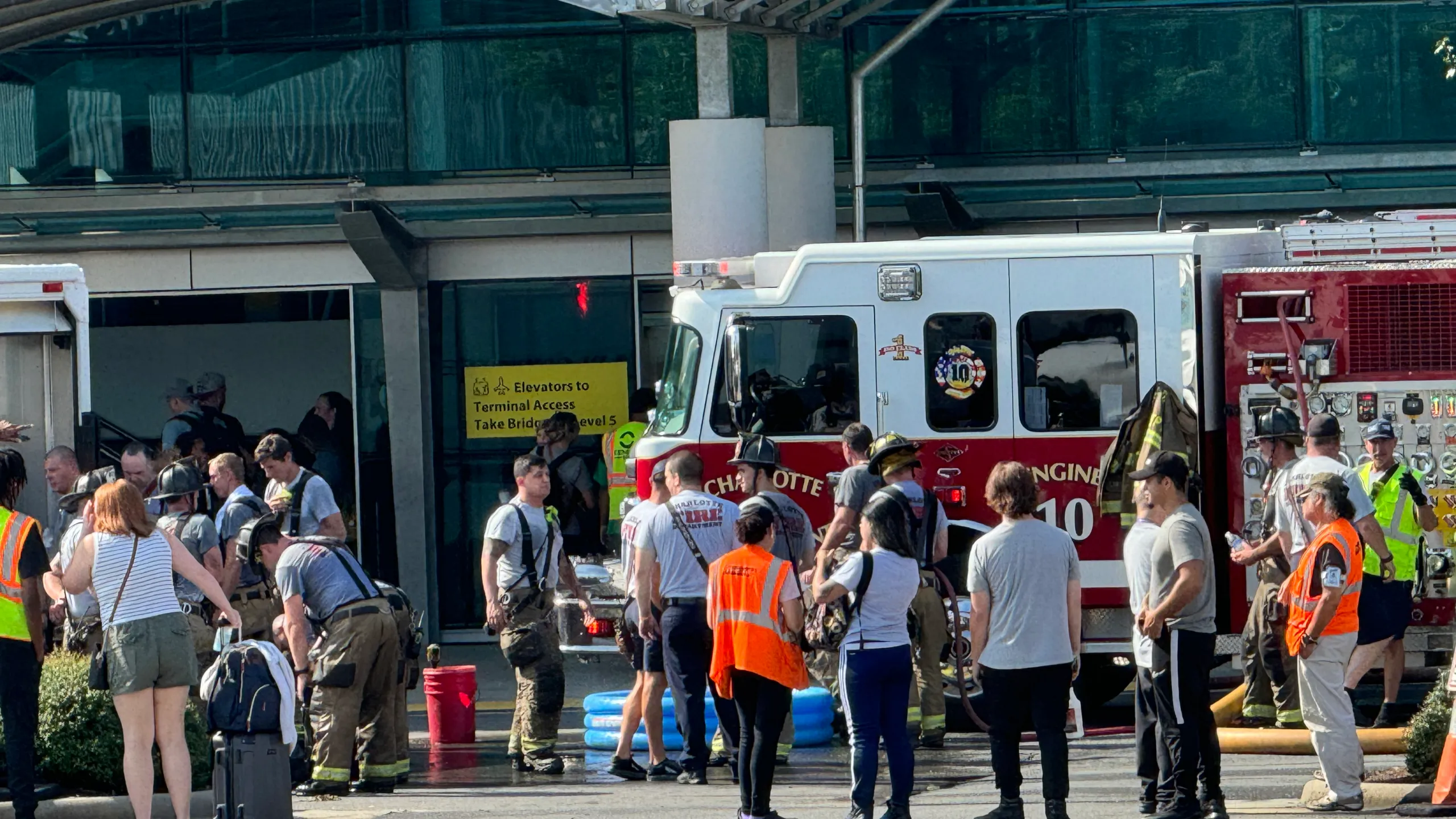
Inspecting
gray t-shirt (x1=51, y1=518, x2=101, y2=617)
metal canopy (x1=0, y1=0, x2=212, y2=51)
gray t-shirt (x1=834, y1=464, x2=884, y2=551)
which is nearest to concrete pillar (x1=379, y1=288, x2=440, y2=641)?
metal canopy (x1=0, y1=0, x2=212, y2=51)

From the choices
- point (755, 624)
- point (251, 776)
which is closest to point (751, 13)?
point (755, 624)

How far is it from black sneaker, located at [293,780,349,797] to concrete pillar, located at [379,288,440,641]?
6556 mm

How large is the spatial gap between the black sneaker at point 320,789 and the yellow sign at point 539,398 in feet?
23.1

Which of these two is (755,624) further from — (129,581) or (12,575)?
(12,575)

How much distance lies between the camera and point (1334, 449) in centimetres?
1090

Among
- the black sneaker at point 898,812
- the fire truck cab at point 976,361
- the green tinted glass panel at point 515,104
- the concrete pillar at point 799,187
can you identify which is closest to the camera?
the black sneaker at point 898,812

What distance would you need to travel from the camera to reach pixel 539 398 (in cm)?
1756

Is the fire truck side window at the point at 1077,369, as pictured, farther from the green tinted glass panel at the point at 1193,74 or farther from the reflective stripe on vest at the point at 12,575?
the reflective stripe on vest at the point at 12,575

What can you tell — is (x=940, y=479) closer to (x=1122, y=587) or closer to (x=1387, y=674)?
(x=1122, y=587)

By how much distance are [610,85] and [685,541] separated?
7583 mm

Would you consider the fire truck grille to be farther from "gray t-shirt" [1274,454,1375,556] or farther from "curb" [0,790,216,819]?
"curb" [0,790,216,819]

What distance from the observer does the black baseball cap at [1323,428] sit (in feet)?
35.5

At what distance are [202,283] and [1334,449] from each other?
10.1 metres

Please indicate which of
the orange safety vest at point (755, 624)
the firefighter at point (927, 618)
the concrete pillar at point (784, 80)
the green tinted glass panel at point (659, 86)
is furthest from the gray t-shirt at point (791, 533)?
the green tinted glass panel at point (659, 86)
